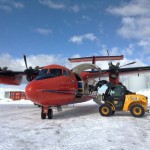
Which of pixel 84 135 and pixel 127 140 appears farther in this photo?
pixel 84 135

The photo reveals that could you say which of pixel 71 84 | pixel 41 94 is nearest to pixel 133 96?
pixel 71 84

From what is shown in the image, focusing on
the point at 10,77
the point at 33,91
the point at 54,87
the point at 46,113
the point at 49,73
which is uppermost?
the point at 10,77

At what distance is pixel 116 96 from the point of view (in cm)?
1426

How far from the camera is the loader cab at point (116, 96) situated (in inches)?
550

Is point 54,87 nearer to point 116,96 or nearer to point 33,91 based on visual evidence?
point 33,91

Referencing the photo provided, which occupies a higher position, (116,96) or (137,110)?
(116,96)

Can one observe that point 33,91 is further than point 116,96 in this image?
No

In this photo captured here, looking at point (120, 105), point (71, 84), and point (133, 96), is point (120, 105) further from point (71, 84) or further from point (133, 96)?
point (71, 84)

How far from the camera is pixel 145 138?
7535mm

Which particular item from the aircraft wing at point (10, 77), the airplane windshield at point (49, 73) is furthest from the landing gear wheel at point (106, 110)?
the aircraft wing at point (10, 77)

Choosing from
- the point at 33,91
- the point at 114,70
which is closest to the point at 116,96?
the point at 114,70

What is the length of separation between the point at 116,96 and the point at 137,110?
64.5 inches

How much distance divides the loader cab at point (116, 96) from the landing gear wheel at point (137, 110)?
2.87ft

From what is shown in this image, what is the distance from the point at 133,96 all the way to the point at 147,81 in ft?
165
